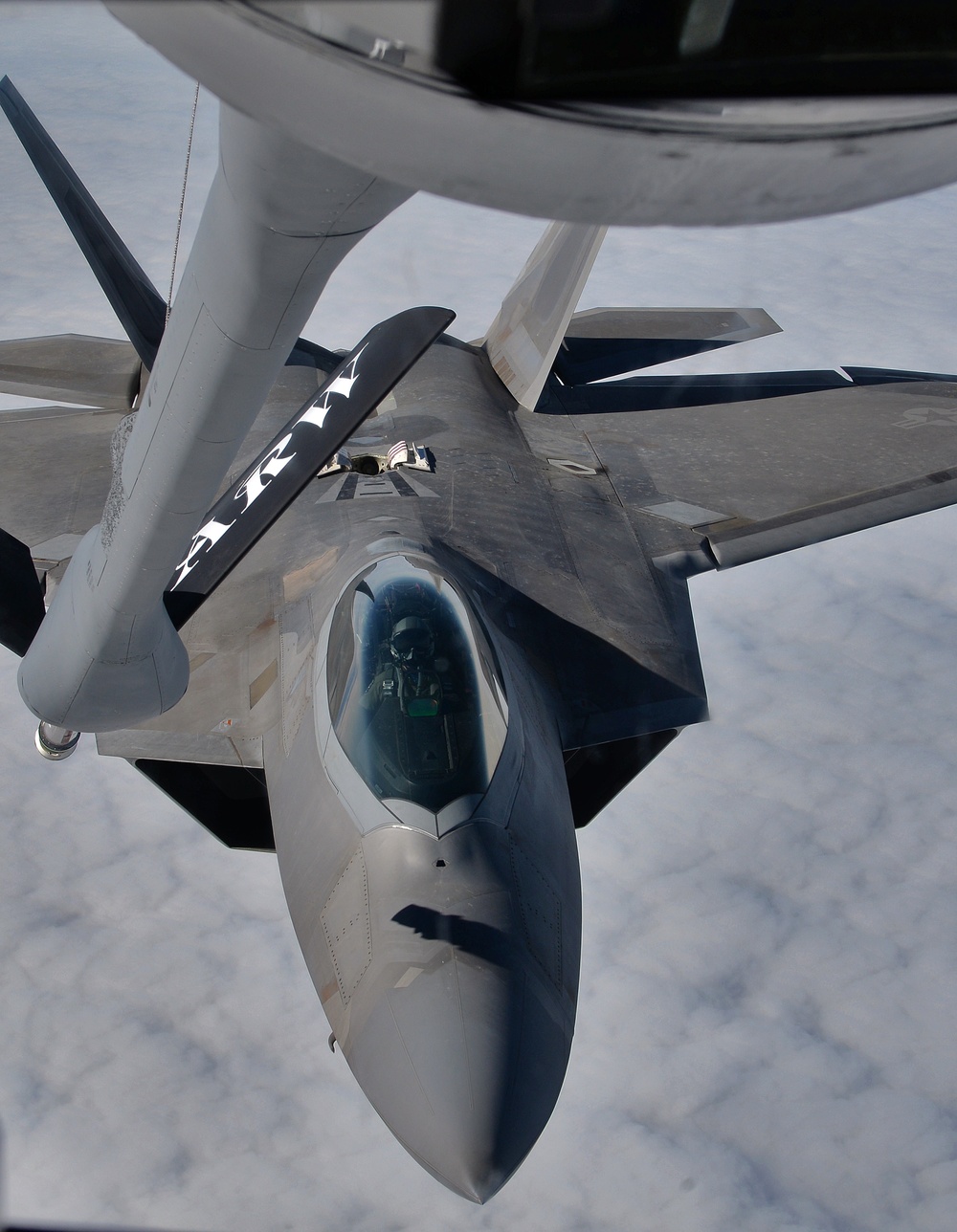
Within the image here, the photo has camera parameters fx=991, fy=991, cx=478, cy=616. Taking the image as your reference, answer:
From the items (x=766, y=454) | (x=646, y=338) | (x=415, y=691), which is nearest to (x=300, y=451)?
(x=415, y=691)

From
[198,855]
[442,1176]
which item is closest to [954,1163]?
[442,1176]

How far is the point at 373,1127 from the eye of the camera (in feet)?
29.1

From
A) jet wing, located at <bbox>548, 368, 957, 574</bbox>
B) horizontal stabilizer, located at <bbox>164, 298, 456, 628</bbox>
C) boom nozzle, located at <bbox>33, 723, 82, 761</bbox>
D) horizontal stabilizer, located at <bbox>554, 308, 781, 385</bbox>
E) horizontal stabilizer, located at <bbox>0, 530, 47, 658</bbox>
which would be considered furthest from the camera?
horizontal stabilizer, located at <bbox>554, 308, 781, 385</bbox>

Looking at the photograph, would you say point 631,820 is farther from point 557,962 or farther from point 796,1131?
point 557,962

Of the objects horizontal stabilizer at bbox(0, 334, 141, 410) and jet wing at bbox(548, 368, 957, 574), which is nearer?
jet wing at bbox(548, 368, 957, 574)

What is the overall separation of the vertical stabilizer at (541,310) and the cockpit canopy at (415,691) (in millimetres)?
5510

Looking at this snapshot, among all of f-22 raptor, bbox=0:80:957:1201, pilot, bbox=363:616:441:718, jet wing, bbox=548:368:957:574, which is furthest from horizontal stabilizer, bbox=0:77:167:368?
pilot, bbox=363:616:441:718

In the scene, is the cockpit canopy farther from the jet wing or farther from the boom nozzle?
the jet wing

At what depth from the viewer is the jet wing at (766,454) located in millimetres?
10875

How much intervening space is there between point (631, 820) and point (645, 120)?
10.9 metres

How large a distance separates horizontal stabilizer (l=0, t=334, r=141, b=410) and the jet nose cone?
8.94 m

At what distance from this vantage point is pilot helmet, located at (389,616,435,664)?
6844mm

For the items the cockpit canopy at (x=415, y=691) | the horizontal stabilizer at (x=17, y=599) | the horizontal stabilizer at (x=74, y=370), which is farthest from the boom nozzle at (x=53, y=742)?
the horizontal stabilizer at (x=74, y=370)

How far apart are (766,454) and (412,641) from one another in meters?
7.03
